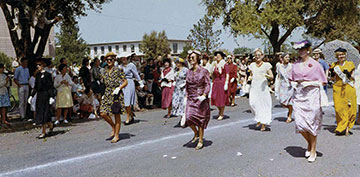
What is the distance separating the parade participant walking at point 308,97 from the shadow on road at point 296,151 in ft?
0.75

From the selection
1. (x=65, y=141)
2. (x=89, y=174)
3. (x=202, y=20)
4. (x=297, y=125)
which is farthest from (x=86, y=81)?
(x=202, y=20)

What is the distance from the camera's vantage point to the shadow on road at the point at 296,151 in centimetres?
638

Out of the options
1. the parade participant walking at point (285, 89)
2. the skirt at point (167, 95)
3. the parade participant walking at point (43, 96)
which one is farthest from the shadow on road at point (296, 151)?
the parade participant walking at point (43, 96)

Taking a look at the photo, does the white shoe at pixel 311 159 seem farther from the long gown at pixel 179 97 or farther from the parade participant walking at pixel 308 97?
the long gown at pixel 179 97

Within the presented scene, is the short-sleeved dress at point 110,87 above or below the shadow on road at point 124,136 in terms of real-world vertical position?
above

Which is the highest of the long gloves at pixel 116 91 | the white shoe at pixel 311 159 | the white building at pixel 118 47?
the white building at pixel 118 47

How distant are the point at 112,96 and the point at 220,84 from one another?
15.5 ft

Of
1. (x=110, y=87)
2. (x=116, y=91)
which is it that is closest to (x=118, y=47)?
(x=110, y=87)

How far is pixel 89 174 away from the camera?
5.52 metres

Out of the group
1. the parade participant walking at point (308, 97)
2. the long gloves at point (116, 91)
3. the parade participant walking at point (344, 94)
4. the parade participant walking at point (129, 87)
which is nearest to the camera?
the parade participant walking at point (308, 97)

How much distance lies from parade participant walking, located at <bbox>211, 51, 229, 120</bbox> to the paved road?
1340 mm

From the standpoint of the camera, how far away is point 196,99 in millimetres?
7129

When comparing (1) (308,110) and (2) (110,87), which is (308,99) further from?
(2) (110,87)

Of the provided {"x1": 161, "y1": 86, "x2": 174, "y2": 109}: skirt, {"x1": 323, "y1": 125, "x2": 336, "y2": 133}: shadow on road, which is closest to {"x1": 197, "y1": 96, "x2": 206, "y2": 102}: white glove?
{"x1": 323, "y1": 125, "x2": 336, "y2": 133}: shadow on road
